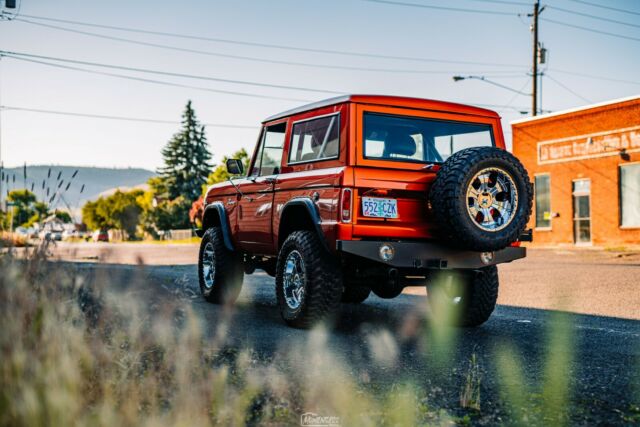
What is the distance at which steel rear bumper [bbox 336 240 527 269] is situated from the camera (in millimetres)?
6417

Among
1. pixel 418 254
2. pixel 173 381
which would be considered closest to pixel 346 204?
pixel 418 254

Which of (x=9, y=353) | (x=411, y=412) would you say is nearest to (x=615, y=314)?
(x=411, y=412)

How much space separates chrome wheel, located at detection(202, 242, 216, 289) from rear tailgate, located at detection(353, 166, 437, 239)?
340cm

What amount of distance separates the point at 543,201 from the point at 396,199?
27555 millimetres

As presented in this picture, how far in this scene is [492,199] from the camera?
6535mm

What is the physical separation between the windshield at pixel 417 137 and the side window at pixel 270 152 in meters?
1.54

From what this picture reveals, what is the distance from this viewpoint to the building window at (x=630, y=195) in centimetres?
2812

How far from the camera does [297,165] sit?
25.8 ft

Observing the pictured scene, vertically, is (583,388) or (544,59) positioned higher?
(544,59)

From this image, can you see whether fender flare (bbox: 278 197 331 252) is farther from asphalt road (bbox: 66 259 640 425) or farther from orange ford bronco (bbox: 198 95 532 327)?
asphalt road (bbox: 66 259 640 425)

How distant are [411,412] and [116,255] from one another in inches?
92.6

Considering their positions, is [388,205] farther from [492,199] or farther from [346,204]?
[492,199]

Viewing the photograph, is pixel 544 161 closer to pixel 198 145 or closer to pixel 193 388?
pixel 193 388

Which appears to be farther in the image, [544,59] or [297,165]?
[544,59]
